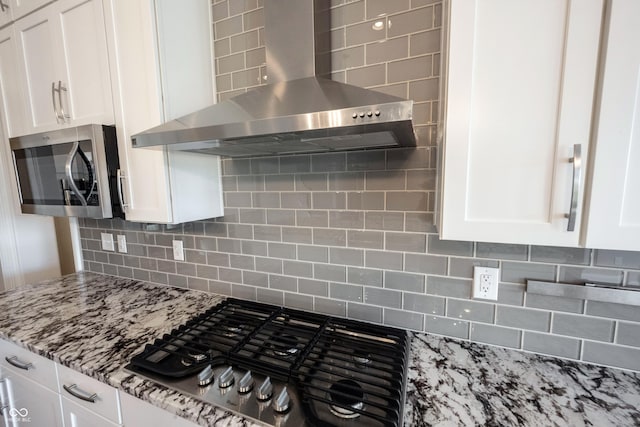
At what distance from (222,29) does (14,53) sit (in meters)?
1.22

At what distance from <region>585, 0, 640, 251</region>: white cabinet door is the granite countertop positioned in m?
0.48

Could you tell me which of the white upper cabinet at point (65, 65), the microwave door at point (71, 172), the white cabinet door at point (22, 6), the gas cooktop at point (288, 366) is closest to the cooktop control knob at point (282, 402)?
the gas cooktop at point (288, 366)

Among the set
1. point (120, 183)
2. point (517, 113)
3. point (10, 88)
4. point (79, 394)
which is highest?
point (10, 88)

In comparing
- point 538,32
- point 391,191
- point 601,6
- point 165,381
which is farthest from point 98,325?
point 601,6

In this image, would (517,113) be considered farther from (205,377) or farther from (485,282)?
(205,377)

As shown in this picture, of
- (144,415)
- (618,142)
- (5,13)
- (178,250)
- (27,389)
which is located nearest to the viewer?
(618,142)

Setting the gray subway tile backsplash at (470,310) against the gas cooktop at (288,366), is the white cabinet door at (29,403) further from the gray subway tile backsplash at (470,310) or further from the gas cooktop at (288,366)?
the gray subway tile backsplash at (470,310)

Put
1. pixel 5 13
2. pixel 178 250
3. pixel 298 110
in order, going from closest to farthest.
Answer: pixel 298 110 < pixel 5 13 < pixel 178 250

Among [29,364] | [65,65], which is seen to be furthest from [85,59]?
[29,364]

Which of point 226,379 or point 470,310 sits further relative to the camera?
point 470,310

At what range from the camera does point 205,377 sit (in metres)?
0.84

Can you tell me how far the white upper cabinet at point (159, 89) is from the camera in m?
1.15

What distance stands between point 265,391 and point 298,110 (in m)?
0.81

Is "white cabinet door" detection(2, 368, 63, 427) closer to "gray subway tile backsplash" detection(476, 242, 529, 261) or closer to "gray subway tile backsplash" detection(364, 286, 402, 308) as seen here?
"gray subway tile backsplash" detection(364, 286, 402, 308)
